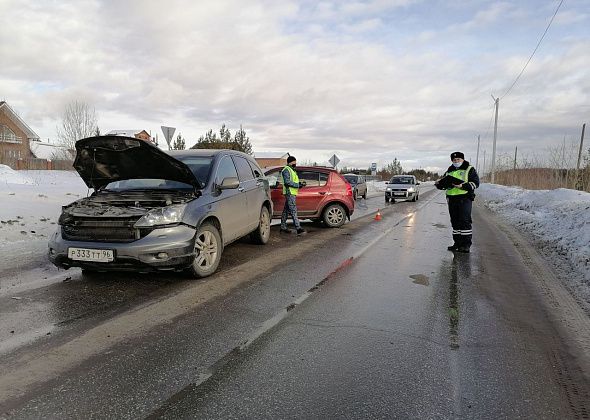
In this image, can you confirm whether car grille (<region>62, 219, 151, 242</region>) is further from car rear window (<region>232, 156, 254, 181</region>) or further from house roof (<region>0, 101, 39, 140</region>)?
house roof (<region>0, 101, 39, 140</region>)

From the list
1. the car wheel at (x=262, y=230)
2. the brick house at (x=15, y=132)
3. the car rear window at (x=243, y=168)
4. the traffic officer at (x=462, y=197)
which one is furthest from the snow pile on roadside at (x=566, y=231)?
the brick house at (x=15, y=132)

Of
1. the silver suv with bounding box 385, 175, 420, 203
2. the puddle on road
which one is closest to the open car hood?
the puddle on road

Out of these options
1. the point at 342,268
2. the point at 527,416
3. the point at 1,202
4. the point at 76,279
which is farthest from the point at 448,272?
the point at 1,202

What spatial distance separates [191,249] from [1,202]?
838cm

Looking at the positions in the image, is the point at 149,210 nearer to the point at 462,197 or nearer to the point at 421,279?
the point at 421,279

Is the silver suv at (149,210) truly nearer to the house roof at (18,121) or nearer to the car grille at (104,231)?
the car grille at (104,231)

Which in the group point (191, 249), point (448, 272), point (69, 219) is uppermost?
point (69, 219)

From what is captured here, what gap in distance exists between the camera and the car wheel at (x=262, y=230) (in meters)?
7.89

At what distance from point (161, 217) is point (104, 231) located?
69 centimetres

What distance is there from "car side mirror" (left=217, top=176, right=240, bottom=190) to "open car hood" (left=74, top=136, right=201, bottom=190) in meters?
0.41

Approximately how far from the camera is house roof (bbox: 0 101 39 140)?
47403 millimetres

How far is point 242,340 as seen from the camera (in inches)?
137

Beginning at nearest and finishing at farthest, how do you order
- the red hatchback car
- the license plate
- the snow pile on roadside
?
the license plate, the snow pile on roadside, the red hatchback car

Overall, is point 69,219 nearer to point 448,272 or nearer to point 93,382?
point 93,382
